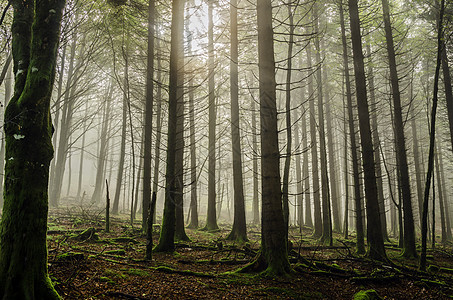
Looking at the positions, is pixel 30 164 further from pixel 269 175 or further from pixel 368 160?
pixel 368 160

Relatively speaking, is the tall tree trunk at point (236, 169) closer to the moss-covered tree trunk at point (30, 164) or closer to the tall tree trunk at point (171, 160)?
the tall tree trunk at point (171, 160)

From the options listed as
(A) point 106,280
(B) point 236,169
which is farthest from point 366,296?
(B) point 236,169

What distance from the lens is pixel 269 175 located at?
17.7 ft

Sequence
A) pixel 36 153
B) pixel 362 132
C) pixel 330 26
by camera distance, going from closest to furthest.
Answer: pixel 36 153 → pixel 362 132 → pixel 330 26

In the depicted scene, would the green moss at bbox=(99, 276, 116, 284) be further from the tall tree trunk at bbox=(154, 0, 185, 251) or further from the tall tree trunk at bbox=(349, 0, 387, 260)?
the tall tree trunk at bbox=(349, 0, 387, 260)

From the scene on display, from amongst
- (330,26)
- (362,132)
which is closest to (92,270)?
(362,132)

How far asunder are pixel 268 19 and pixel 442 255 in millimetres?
12157

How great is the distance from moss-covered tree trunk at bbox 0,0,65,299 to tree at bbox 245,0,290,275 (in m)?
3.77

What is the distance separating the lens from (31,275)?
2873 mm

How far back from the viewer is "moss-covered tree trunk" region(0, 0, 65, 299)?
9.29ft

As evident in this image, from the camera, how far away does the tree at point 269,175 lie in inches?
203

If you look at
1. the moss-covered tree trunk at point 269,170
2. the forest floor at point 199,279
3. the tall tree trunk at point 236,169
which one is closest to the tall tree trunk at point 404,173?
the forest floor at point 199,279

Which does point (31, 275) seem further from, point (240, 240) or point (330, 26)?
point (330, 26)

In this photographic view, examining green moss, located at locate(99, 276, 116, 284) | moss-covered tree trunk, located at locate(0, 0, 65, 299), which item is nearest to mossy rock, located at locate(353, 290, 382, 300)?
green moss, located at locate(99, 276, 116, 284)
